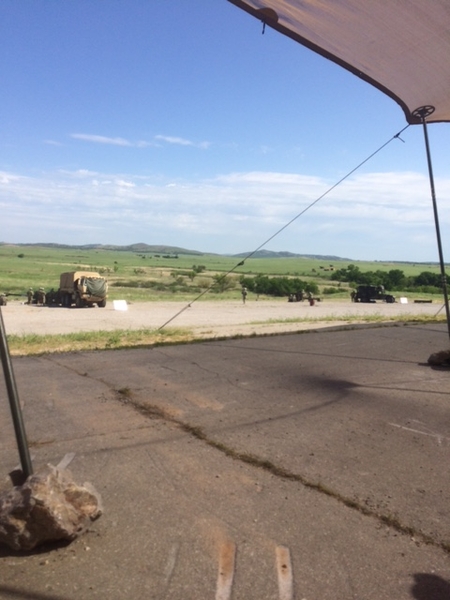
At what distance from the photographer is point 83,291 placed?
42969mm

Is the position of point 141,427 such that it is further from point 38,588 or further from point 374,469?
point 38,588

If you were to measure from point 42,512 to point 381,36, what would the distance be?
771 cm

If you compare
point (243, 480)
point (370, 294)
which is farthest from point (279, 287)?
point (243, 480)

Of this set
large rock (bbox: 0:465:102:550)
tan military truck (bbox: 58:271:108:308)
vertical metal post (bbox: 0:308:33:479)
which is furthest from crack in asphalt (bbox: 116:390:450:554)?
tan military truck (bbox: 58:271:108:308)

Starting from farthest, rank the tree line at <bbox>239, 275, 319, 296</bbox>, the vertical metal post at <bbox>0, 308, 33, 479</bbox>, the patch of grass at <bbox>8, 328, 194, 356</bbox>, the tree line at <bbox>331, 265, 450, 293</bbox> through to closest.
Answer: the tree line at <bbox>331, 265, 450, 293</bbox> < the tree line at <bbox>239, 275, 319, 296</bbox> < the patch of grass at <bbox>8, 328, 194, 356</bbox> < the vertical metal post at <bbox>0, 308, 33, 479</bbox>

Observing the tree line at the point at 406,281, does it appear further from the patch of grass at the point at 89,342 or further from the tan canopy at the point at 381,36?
the tan canopy at the point at 381,36

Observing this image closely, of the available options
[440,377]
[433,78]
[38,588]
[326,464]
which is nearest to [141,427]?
[326,464]

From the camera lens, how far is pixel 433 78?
31.0 ft

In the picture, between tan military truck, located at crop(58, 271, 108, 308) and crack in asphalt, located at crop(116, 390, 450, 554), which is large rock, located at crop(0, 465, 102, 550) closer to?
crack in asphalt, located at crop(116, 390, 450, 554)

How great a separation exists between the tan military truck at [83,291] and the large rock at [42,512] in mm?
39917

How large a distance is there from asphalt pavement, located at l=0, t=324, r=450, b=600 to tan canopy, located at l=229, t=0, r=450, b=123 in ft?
16.4

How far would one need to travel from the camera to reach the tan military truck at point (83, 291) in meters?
43.1

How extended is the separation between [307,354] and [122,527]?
8688 mm

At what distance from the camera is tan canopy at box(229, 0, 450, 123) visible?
24.5 ft
